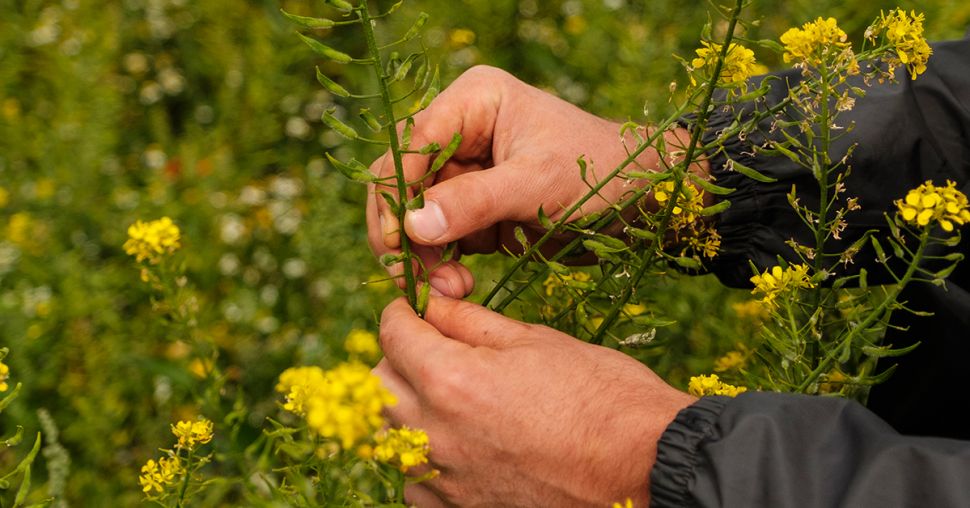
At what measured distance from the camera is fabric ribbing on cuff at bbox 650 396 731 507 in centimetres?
111

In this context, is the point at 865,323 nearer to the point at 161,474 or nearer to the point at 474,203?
the point at 474,203

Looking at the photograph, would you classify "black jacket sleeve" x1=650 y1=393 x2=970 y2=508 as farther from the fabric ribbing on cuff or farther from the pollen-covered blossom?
the pollen-covered blossom

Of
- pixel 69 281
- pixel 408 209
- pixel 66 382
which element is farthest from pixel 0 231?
pixel 408 209

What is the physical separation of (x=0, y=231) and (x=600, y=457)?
2.36m

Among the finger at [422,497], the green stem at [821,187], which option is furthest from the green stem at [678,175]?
the finger at [422,497]

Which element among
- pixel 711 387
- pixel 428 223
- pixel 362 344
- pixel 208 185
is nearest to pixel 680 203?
pixel 711 387

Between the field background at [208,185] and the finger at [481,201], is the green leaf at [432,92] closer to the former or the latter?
the finger at [481,201]

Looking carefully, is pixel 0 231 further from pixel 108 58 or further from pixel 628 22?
pixel 628 22

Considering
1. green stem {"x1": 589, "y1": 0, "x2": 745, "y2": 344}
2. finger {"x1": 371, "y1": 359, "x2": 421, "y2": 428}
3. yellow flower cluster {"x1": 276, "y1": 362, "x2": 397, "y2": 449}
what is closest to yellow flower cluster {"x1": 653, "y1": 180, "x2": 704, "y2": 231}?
green stem {"x1": 589, "y1": 0, "x2": 745, "y2": 344}

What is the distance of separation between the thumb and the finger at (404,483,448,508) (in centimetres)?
38

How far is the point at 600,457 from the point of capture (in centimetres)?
118

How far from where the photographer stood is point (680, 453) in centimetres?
112

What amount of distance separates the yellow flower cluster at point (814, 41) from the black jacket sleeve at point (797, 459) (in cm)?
45

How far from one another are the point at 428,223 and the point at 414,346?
226mm
